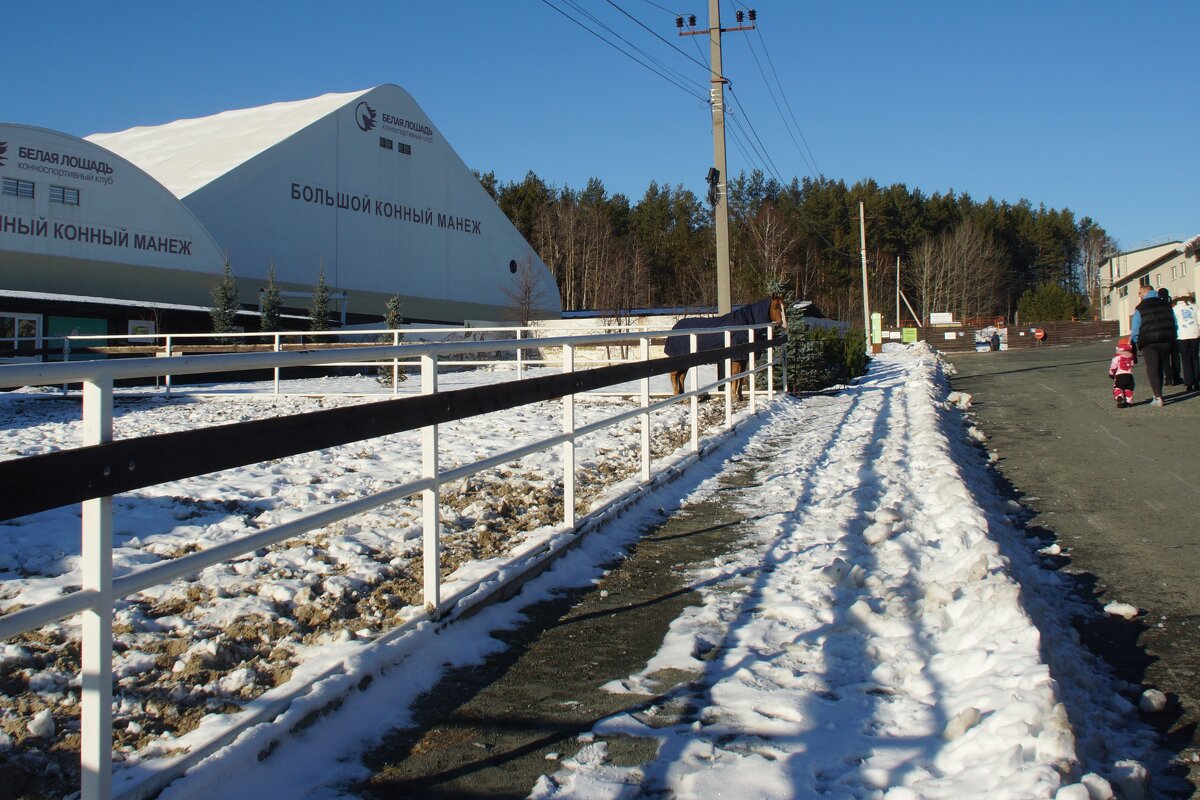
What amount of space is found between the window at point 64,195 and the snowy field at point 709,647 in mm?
31146

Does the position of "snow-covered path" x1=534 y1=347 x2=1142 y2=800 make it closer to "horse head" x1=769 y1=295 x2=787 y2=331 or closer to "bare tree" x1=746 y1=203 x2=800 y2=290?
"horse head" x1=769 y1=295 x2=787 y2=331

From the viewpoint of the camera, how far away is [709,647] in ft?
14.3

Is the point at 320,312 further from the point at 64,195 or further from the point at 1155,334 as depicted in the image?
the point at 1155,334

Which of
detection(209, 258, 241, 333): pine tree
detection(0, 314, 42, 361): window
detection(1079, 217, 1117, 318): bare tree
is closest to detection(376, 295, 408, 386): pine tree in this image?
detection(209, 258, 241, 333): pine tree

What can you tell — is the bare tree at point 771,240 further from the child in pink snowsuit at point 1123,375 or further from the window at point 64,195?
the child in pink snowsuit at point 1123,375

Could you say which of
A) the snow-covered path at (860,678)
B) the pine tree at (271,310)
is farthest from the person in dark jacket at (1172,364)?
the pine tree at (271,310)

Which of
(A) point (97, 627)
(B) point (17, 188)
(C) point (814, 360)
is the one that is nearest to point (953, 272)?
(B) point (17, 188)

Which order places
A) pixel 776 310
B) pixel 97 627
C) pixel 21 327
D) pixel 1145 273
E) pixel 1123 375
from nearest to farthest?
pixel 97 627 < pixel 1123 375 < pixel 776 310 < pixel 21 327 < pixel 1145 273

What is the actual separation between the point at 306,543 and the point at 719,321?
1203 centimetres

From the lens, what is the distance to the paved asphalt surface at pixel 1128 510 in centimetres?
437

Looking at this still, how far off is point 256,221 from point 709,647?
4237cm

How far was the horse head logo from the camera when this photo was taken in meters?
47.2

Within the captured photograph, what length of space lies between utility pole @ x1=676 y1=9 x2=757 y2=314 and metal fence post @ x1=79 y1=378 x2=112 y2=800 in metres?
18.7

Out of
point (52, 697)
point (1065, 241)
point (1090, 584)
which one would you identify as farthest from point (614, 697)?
point (1065, 241)
